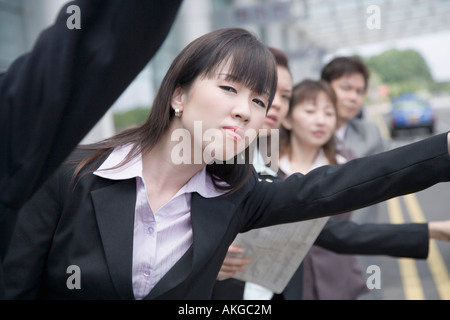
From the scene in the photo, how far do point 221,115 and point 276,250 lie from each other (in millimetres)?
695

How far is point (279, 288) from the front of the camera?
184 cm

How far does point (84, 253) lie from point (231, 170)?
44 centimetres

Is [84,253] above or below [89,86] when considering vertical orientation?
below

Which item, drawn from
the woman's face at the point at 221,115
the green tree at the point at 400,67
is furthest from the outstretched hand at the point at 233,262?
the green tree at the point at 400,67

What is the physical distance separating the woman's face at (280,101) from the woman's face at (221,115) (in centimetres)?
87

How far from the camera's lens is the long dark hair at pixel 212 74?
132 centimetres

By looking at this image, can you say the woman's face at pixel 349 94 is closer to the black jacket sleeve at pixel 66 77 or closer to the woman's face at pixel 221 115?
the woman's face at pixel 221 115

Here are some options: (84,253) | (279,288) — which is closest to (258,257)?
(279,288)

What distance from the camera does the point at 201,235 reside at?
1.29 meters

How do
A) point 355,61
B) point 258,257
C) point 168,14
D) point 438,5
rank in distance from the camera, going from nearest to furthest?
point 168,14 → point 258,257 → point 355,61 → point 438,5

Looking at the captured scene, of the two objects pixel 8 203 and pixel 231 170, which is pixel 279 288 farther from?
pixel 8 203

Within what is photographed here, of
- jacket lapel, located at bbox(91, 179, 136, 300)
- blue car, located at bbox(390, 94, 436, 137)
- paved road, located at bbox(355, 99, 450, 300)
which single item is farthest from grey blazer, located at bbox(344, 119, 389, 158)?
blue car, located at bbox(390, 94, 436, 137)

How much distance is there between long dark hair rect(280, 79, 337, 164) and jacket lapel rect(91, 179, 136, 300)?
50.1 inches

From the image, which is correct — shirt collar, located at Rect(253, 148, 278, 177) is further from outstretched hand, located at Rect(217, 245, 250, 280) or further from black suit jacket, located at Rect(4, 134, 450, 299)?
black suit jacket, located at Rect(4, 134, 450, 299)
